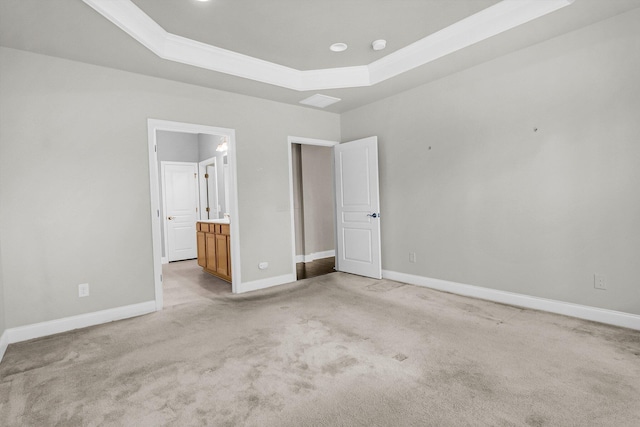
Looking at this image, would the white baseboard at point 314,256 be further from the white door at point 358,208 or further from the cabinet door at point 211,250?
the cabinet door at point 211,250

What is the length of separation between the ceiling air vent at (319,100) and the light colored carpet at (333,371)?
2902 mm

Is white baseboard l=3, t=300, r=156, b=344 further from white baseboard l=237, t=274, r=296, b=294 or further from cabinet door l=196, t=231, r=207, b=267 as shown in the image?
cabinet door l=196, t=231, r=207, b=267

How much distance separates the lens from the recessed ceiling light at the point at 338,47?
3.45 metres

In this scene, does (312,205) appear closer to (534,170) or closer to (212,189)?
(212,189)

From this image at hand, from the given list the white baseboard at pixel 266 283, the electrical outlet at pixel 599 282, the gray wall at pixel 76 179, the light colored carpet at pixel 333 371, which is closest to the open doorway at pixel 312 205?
the white baseboard at pixel 266 283

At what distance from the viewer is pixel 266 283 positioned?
4.57 meters

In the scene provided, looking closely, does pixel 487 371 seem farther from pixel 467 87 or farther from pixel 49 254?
pixel 49 254

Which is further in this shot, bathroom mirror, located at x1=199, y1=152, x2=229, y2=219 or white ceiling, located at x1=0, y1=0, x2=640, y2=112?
bathroom mirror, located at x1=199, y1=152, x2=229, y2=219

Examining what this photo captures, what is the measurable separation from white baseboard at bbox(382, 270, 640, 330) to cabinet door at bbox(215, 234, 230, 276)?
2.57 meters

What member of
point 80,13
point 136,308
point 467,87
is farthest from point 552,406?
point 80,13

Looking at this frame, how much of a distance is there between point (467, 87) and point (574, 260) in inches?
86.0

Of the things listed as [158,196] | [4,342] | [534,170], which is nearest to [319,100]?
[158,196]

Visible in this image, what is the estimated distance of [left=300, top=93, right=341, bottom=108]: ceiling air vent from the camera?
452cm

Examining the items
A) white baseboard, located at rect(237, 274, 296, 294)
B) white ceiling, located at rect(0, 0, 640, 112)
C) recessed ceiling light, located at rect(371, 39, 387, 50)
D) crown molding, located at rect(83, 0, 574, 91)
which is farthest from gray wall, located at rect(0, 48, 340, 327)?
recessed ceiling light, located at rect(371, 39, 387, 50)
